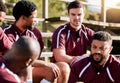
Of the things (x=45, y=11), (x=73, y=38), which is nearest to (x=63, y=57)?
(x=73, y=38)

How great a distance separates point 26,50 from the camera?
305 centimetres

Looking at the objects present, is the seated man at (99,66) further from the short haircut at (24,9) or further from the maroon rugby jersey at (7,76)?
the maroon rugby jersey at (7,76)

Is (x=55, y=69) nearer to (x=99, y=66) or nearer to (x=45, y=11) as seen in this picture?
(x=99, y=66)

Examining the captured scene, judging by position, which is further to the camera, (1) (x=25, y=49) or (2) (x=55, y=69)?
(2) (x=55, y=69)

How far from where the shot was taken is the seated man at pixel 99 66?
14.4 feet

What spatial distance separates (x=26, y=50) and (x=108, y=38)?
5.56 ft

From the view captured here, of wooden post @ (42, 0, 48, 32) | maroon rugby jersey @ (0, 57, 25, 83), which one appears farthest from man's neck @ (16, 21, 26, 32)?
wooden post @ (42, 0, 48, 32)

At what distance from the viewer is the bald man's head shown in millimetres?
3014

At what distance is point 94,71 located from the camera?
14.8ft

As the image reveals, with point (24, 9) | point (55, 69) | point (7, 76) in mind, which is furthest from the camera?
point (24, 9)

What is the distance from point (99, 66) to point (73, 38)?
0.95 metres

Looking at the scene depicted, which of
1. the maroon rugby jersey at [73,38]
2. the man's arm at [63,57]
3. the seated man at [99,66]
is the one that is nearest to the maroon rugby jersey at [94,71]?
the seated man at [99,66]

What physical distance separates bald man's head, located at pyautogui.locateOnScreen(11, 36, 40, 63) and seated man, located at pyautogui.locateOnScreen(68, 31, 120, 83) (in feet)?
4.50

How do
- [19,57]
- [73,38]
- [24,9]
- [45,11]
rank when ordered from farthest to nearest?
[45,11] < [73,38] < [24,9] < [19,57]
